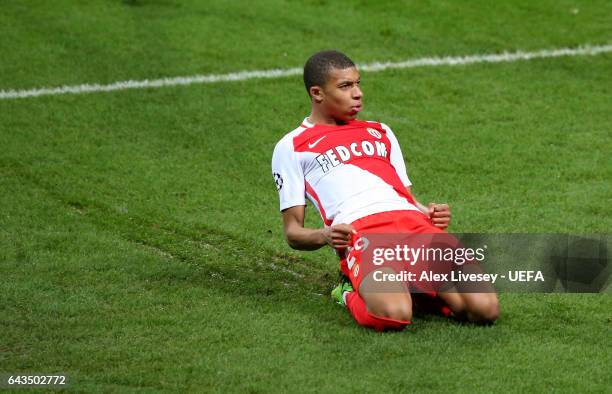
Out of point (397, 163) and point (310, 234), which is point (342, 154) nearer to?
point (397, 163)

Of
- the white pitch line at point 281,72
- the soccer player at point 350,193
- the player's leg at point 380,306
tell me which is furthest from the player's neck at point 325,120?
the white pitch line at point 281,72

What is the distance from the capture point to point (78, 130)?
10148 millimetres

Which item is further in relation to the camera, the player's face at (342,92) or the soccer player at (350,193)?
the player's face at (342,92)

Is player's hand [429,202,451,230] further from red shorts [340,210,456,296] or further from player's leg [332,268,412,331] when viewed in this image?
player's leg [332,268,412,331]

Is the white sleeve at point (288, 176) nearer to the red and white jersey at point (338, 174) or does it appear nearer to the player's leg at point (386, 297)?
the red and white jersey at point (338, 174)

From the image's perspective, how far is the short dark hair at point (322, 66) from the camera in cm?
716

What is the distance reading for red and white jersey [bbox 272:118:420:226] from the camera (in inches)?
273

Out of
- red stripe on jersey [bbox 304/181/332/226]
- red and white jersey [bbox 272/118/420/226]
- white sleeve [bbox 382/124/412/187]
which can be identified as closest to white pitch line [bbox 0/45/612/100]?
white sleeve [bbox 382/124/412/187]

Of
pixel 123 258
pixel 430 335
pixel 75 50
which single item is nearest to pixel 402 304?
pixel 430 335

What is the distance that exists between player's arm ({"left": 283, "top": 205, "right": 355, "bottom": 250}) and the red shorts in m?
0.12

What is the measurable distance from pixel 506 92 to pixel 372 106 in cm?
128

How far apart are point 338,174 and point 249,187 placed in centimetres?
221

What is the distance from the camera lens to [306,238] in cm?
680

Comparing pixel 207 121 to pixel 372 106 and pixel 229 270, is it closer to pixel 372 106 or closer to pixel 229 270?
pixel 372 106
